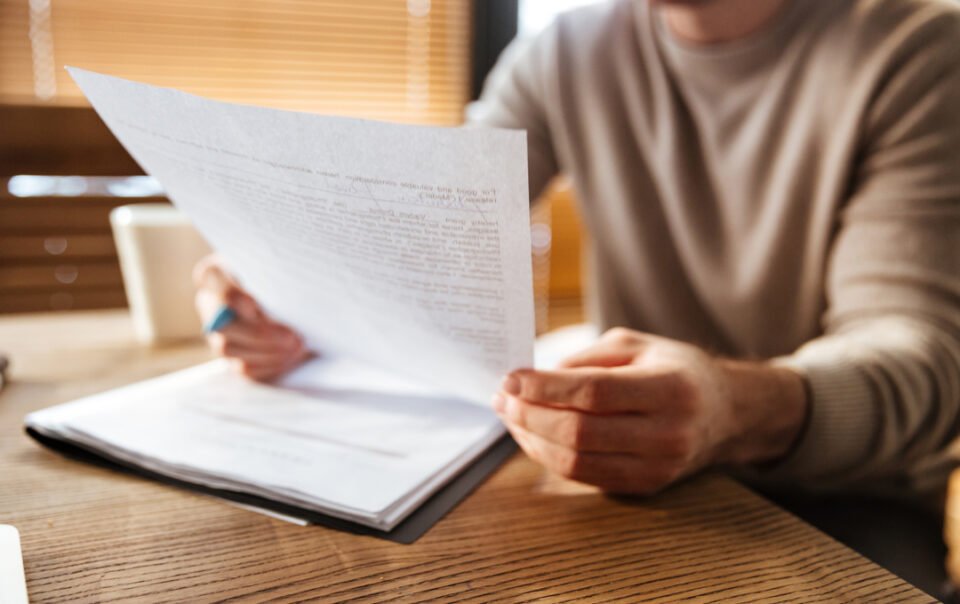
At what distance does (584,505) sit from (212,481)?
8.7 inches

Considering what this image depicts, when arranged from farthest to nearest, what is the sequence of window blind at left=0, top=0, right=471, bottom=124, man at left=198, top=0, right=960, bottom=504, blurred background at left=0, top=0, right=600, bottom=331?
window blind at left=0, top=0, right=471, bottom=124 → blurred background at left=0, top=0, right=600, bottom=331 → man at left=198, top=0, right=960, bottom=504

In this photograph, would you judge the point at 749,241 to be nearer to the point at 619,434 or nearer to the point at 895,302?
the point at 895,302

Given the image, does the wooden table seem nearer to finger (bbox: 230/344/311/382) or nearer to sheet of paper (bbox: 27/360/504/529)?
sheet of paper (bbox: 27/360/504/529)

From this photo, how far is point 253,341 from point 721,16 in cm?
63

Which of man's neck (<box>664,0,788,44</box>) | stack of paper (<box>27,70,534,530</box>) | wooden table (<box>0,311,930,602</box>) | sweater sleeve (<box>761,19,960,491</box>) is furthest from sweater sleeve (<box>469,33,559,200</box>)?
wooden table (<box>0,311,930,602</box>)

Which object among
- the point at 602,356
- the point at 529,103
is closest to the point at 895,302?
the point at 602,356

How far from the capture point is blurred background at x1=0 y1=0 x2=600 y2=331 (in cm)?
145

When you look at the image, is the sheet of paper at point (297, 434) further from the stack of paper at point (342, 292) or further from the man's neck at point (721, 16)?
the man's neck at point (721, 16)

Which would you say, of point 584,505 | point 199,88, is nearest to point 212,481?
point 584,505

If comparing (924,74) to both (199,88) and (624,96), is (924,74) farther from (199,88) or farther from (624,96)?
(199,88)

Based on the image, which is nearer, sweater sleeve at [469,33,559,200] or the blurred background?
sweater sleeve at [469,33,559,200]

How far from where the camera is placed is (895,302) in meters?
0.61

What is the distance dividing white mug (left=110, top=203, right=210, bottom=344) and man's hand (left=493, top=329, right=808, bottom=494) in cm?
45

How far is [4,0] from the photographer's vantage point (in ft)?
5.15
